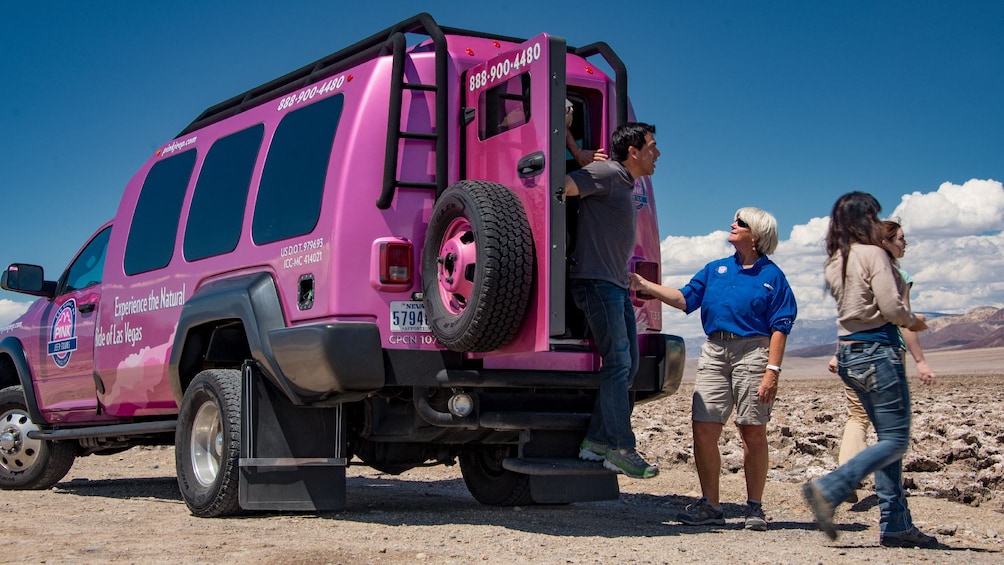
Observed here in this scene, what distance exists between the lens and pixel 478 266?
5.78m

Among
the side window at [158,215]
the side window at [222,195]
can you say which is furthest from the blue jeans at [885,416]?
the side window at [158,215]

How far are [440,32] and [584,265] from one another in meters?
1.48

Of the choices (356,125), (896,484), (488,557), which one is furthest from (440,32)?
(896,484)

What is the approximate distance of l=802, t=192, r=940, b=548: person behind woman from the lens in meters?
5.87

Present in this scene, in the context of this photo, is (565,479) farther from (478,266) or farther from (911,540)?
(911,540)

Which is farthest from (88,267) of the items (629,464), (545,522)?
(629,464)

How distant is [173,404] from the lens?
7.99 meters

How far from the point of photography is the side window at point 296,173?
6559 mm

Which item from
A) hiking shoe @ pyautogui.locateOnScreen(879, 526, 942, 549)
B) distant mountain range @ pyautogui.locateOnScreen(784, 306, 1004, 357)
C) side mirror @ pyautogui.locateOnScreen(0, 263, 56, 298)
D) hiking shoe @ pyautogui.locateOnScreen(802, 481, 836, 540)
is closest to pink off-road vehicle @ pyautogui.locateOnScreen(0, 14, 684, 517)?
hiking shoe @ pyautogui.locateOnScreen(802, 481, 836, 540)

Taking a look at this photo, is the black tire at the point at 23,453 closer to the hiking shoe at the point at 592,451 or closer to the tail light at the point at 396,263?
the tail light at the point at 396,263

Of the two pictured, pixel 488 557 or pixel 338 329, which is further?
pixel 338 329

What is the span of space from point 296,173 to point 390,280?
998 millimetres

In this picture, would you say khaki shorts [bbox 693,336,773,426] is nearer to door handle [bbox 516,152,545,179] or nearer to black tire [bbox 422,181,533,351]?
black tire [bbox 422,181,533,351]

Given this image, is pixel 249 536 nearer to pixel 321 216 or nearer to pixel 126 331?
pixel 321 216
